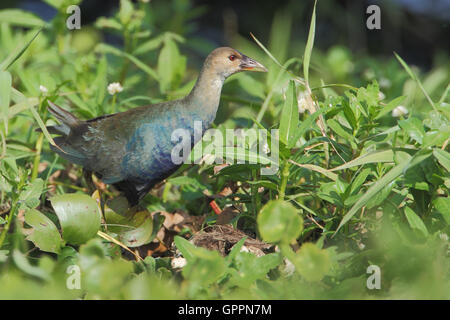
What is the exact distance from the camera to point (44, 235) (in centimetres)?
199

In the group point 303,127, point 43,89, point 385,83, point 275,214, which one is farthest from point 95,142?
point 385,83

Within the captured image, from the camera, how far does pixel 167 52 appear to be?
3.23 m

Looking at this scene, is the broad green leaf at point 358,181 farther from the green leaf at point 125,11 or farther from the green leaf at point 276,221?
the green leaf at point 125,11

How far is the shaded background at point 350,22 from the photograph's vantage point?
17.5 feet

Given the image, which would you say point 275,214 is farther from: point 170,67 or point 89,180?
point 170,67

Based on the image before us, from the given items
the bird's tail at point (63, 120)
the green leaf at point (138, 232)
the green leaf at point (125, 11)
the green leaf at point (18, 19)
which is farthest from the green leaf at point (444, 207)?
the green leaf at point (18, 19)

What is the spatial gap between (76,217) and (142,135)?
0.63 meters

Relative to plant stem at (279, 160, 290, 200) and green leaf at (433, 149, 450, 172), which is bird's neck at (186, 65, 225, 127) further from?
green leaf at (433, 149, 450, 172)

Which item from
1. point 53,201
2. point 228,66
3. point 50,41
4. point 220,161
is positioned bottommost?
point 53,201

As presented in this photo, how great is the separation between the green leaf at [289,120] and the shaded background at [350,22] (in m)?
3.16

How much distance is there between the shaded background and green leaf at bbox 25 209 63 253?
3.35 m

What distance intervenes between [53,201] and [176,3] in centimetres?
266
